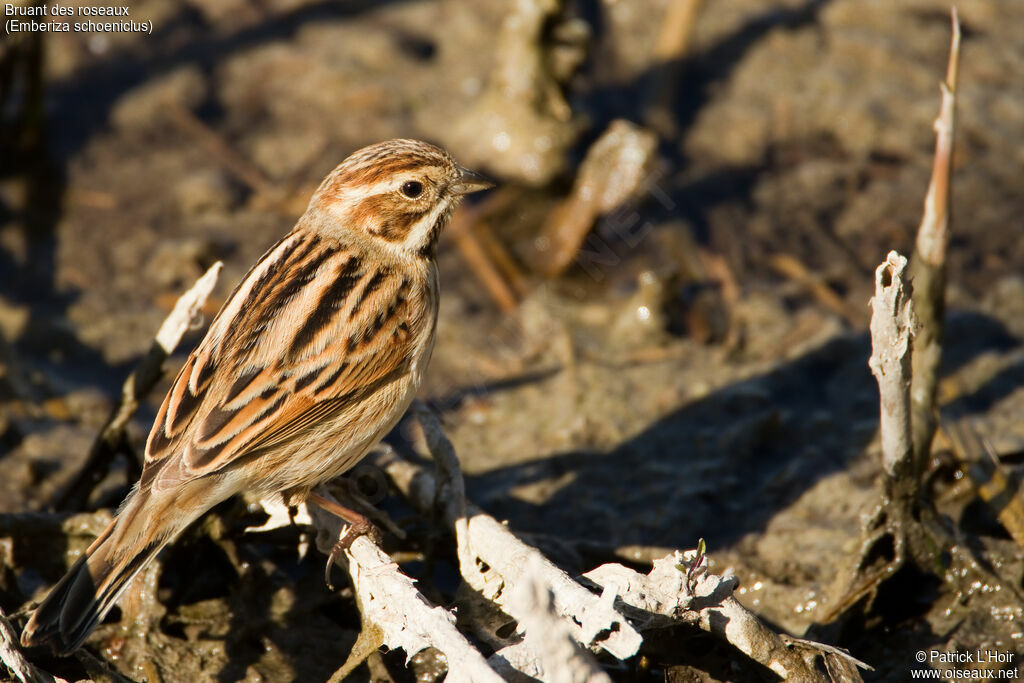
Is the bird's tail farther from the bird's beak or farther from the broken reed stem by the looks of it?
the broken reed stem

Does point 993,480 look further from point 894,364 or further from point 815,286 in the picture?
point 815,286

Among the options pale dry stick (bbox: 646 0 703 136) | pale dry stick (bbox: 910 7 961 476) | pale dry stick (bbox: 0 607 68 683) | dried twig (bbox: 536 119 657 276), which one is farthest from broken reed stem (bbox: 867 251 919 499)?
pale dry stick (bbox: 646 0 703 136)

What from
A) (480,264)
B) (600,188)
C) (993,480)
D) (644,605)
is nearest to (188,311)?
(644,605)

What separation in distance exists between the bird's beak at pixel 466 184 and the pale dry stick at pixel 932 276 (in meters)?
2.11

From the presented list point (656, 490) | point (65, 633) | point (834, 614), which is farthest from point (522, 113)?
point (65, 633)

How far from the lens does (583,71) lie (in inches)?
323

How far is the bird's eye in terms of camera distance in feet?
16.8

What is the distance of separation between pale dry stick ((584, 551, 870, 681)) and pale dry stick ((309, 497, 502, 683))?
0.63m

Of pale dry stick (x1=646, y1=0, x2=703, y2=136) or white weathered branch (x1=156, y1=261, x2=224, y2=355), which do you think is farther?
pale dry stick (x1=646, y1=0, x2=703, y2=136)

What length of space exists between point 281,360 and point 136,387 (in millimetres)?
848

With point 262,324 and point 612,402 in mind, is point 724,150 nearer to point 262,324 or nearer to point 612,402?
point 612,402

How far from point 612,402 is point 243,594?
247cm

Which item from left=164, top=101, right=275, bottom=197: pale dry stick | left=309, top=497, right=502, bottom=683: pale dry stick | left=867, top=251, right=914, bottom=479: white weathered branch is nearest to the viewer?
left=309, top=497, right=502, bottom=683: pale dry stick

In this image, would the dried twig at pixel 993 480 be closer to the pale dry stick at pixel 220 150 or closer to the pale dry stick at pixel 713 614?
the pale dry stick at pixel 713 614
